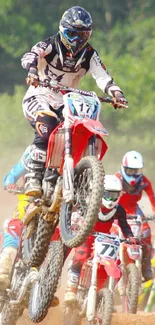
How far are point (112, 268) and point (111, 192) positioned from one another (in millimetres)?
1169

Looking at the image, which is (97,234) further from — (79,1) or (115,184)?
(79,1)

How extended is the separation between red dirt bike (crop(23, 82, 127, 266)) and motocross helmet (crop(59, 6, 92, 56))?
46 centimetres

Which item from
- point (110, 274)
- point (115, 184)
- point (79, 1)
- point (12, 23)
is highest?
point (79, 1)

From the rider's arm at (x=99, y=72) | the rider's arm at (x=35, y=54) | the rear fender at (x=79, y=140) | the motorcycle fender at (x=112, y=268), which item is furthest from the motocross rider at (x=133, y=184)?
the rear fender at (x=79, y=140)

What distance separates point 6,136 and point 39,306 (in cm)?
1931

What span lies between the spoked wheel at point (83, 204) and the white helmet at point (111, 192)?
259 centimetres

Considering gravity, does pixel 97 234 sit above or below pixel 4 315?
above

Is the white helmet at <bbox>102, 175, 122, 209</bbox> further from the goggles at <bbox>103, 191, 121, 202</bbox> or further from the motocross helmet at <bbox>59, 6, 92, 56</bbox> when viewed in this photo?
the motocross helmet at <bbox>59, 6, 92, 56</bbox>

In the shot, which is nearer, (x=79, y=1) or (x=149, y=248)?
(x=149, y=248)

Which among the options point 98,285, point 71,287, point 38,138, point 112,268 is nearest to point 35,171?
point 38,138

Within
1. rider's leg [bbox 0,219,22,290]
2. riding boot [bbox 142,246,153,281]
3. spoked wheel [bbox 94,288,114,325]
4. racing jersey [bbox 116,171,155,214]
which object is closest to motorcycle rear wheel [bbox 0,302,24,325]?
rider's leg [bbox 0,219,22,290]

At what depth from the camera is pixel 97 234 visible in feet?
36.7

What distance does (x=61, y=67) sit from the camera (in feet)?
30.0

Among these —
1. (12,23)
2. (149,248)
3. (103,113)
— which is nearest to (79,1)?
(12,23)
